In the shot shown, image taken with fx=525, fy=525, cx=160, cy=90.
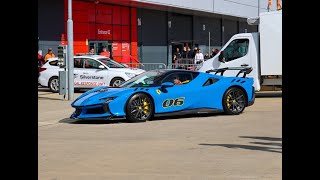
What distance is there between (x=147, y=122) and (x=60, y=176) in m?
6.09

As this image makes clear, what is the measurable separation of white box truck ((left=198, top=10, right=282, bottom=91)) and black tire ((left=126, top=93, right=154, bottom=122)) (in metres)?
6.36

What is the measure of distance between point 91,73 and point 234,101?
377 inches

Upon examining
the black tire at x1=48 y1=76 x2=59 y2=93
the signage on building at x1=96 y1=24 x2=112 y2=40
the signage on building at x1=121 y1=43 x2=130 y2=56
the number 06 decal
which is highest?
the signage on building at x1=96 y1=24 x2=112 y2=40

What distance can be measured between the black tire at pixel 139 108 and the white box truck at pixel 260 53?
6.36 m

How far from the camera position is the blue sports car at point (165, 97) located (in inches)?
463

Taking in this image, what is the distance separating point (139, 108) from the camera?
39.4 feet

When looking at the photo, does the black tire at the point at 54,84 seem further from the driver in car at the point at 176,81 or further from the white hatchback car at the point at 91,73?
the driver in car at the point at 176,81

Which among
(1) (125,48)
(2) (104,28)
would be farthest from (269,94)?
(1) (125,48)

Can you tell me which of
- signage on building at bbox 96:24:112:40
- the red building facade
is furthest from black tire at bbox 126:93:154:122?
signage on building at bbox 96:24:112:40

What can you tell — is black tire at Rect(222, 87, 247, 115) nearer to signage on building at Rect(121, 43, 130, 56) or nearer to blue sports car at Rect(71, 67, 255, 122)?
blue sports car at Rect(71, 67, 255, 122)

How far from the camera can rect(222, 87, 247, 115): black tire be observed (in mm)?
13109

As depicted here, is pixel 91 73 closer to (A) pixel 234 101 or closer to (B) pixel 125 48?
(A) pixel 234 101

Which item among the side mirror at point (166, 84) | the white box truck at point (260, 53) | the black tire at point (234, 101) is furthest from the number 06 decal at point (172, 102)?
the white box truck at point (260, 53)
